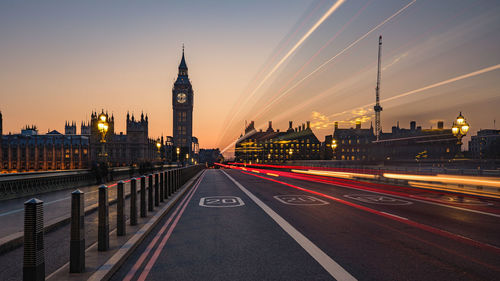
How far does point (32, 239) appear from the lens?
12.0 feet

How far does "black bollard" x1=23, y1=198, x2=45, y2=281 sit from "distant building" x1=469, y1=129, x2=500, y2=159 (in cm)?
7761

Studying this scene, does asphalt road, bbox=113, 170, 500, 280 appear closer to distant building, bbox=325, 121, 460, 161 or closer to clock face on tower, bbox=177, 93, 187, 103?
distant building, bbox=325, 121, 460, 161

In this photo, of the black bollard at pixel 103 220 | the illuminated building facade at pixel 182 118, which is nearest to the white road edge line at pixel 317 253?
the black bollard at pixel 103 220

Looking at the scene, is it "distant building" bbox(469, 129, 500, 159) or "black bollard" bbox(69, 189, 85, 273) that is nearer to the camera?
"black bollard" bbox(69, 189, 85, 273)

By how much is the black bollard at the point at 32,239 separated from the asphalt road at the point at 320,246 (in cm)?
132

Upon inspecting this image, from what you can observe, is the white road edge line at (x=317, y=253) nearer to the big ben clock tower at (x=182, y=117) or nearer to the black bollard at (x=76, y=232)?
the black bollard at (x=76, y=232)

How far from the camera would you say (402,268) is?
513 centimetres

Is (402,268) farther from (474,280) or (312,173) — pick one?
(312,173)

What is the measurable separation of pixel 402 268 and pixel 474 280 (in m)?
0.91

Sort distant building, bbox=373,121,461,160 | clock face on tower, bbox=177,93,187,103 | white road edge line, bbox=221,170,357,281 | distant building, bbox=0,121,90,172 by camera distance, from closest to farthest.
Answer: white road edge line, bbox=221,170,357,281 → distant building, bbox=373,121,461,160 → distant building, bbox=0,121,90,172 → clock face on tower, bbox=177,93,187,103

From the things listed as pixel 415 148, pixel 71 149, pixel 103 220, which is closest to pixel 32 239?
pixel 103 220

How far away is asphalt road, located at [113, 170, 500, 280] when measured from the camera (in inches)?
195

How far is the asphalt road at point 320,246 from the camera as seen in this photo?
496 cm

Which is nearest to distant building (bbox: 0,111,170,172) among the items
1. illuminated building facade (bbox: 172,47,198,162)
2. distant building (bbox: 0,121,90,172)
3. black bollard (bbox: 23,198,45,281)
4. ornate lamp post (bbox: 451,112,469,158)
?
distant building (bbox: 0,121,90,172)
